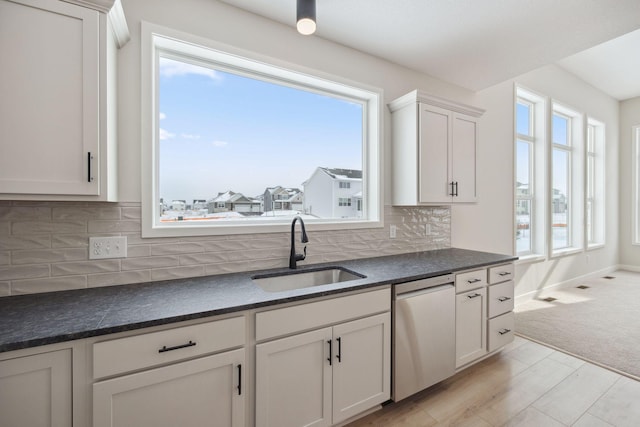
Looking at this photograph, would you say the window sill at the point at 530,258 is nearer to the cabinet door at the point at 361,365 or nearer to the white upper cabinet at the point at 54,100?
the cabinet door at the point at 361,365

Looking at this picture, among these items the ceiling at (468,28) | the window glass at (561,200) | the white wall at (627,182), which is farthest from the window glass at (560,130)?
the ceiling at (468,28)

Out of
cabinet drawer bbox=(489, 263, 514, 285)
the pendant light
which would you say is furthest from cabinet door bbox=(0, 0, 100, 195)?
cabinet drawer bbox=(489, 263, 514, 285)

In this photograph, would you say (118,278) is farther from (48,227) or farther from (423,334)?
(423,334)

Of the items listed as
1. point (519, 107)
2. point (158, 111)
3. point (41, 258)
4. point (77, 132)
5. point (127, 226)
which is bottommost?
point (41, 258)

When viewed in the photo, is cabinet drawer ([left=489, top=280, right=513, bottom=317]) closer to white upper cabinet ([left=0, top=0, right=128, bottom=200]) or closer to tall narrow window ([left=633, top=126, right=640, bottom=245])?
white upper cabinet ([left=0, top=0, right=128, bottom=200])

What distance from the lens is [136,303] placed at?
4.38ft

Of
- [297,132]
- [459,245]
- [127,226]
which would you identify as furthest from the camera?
[459,245]

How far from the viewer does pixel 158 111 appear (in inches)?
72.1

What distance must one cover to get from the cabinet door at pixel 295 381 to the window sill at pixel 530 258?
3478 millimetres

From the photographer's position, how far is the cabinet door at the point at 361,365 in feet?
5.26

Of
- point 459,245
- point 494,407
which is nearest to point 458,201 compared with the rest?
point 459,245

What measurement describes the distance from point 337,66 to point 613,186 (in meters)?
6.43

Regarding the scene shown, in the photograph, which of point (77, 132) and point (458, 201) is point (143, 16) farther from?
point (458, 201)

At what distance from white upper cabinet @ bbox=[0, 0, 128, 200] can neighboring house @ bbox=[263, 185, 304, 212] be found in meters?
1.09
